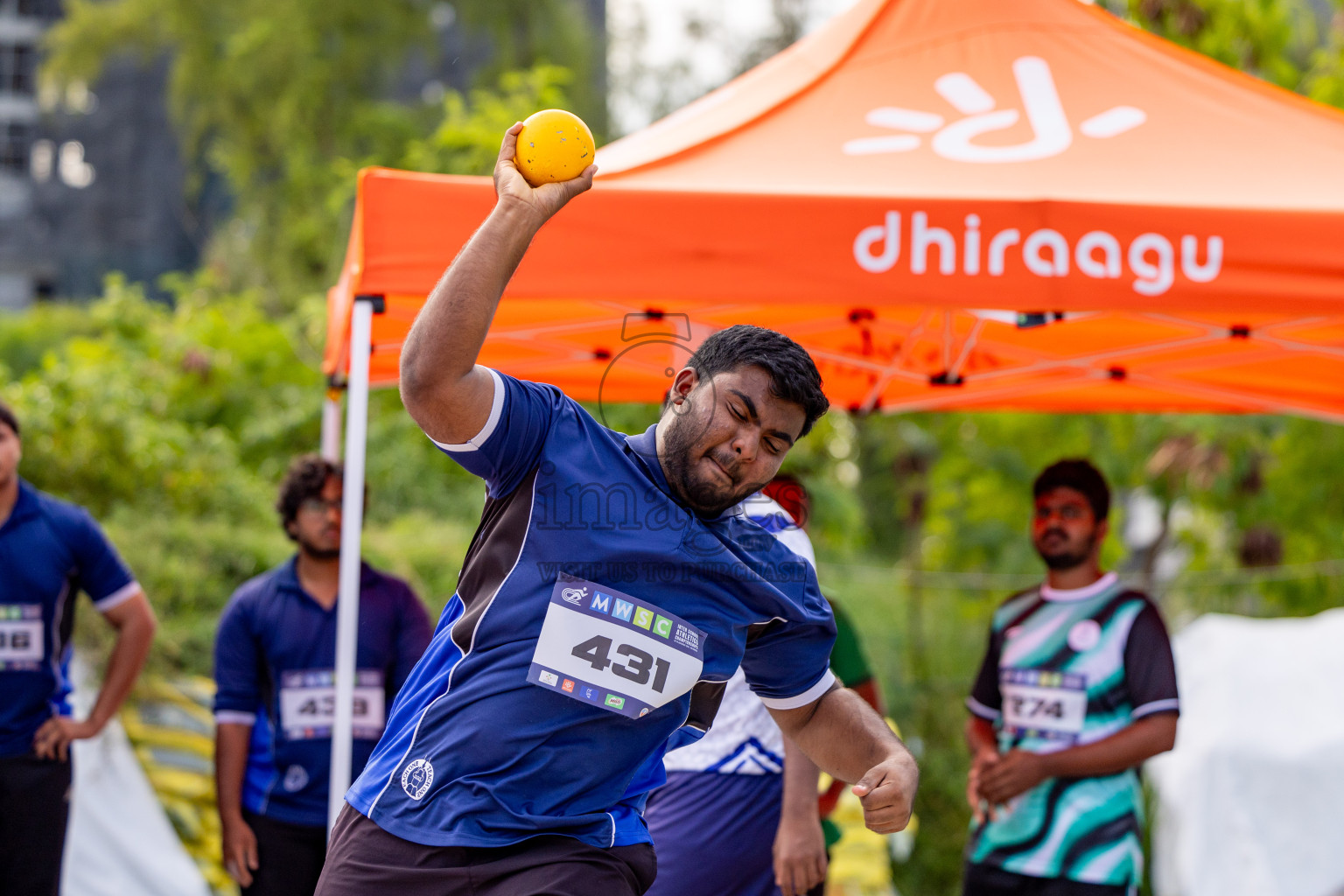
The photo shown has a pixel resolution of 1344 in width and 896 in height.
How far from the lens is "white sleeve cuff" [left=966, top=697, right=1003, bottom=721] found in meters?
4.24

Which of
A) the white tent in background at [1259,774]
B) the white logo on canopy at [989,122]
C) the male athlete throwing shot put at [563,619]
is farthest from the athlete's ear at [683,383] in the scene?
the white tent in background at [1259,774]

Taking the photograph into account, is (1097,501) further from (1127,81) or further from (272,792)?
(272,792)

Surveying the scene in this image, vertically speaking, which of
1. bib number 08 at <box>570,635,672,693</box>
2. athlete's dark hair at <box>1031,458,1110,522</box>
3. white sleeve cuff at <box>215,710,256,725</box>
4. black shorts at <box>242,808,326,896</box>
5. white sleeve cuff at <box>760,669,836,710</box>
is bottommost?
black shorts at <box>242,808,326,896</box>

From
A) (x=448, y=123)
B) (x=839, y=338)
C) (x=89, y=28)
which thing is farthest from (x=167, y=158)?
(x=839, y=338)

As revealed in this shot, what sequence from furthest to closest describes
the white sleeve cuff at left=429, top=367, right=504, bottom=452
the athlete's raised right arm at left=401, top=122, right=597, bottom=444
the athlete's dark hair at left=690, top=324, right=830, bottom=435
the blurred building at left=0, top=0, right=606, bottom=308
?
the blurred building at left=0, top=0, right=606, bottom=308
the athlete's dark hair at left=690, top=324, right=830, bottom=435
the white sleeve cuff at left=429, top=367, right=504, bottom=452
the athlete's raised right arm at left=401, top=122, right=597, bottom=444

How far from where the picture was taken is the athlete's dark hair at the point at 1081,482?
4.14m

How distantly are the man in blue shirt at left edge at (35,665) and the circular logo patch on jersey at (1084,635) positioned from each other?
310 centimetres

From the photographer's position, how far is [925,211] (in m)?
3.39

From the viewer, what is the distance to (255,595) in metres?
4.14

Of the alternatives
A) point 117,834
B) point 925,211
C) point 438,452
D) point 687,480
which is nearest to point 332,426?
point 117,834

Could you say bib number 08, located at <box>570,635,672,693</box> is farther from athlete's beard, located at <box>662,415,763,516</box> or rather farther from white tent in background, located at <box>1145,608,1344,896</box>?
white tent in background, located at <box>1145,608,1344,896</box>

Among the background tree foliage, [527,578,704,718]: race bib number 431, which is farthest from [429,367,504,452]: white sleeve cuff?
the background tree foliage

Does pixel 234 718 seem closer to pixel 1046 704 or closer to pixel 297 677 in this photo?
pixel 297 677

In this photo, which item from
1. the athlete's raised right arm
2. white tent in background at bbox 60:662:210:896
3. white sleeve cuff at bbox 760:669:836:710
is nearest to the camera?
the athlete's raised right arm
